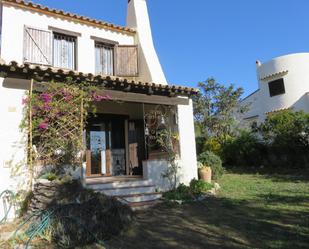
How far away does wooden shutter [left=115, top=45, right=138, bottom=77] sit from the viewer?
12586 millimetres

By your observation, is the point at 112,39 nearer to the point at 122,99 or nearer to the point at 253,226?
the point at 122,99

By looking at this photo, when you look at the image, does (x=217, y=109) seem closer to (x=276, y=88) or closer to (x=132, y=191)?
(x=276, y=88)

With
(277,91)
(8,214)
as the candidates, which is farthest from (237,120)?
(8,214)

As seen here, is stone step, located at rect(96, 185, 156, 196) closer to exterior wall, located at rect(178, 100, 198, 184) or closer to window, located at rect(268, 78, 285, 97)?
exterior wall, located at rect(178, 100, 198, 184)

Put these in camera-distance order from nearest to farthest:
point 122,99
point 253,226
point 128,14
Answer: point 253,226, point 122,99, point 128,14

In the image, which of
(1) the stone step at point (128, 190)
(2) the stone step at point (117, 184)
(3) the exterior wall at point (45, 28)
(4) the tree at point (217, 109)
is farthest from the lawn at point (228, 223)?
(4) the tree at point (217, 109)

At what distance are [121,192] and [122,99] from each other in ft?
9.80

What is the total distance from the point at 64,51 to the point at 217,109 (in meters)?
13.2

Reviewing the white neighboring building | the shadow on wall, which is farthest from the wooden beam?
the shadow on wall

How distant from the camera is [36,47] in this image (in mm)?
10750

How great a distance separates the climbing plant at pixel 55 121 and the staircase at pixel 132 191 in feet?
3.88

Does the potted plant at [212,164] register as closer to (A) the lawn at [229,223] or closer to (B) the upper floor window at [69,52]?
(A) the lawn at [229,223]

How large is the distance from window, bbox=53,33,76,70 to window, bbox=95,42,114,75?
1.00 metres

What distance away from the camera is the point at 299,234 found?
5617mm
